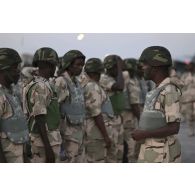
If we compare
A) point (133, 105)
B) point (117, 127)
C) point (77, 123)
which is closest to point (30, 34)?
point (77, 123)

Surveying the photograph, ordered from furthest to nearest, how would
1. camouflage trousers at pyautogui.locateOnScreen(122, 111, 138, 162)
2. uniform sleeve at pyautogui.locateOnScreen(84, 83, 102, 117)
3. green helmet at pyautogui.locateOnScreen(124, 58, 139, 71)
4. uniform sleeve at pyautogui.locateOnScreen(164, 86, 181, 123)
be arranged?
green helmet at pyautogui.locateOnScreen(124, 58, 139, 71)
camouflage trousers at pyautogui.locateOnScreen(122, 111, 138, 162)
uniform sleeve at pyautogui.locateOnScreen(84, 83, 102, 117)
uniform sleeve at pyautogui.locateOnScreen(164, 86, 181, 123)

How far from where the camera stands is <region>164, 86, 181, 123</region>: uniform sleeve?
3.45 m

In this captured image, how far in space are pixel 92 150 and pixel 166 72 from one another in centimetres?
222

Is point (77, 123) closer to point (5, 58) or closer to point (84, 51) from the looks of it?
point (84, 51)

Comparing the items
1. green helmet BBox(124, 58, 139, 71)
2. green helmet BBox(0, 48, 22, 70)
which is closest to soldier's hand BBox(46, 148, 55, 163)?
green helmet BBox(0, 48, 22, 70)

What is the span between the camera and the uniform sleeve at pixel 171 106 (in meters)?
3.45

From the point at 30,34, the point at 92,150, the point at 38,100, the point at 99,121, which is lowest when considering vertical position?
the point at 92,150

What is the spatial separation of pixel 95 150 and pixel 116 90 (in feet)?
4.07

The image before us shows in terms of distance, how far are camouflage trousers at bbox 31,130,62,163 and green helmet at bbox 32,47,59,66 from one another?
716mm

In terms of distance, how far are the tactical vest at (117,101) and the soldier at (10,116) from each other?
280 cm

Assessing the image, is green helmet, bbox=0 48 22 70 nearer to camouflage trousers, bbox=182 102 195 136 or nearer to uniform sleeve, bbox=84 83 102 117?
uniform sleeve, bbox=84 83 102 117

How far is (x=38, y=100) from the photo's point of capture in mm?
4156

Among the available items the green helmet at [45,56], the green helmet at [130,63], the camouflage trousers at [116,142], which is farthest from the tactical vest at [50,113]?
the green helmet at [130,63]

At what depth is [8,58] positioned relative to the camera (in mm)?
3705
